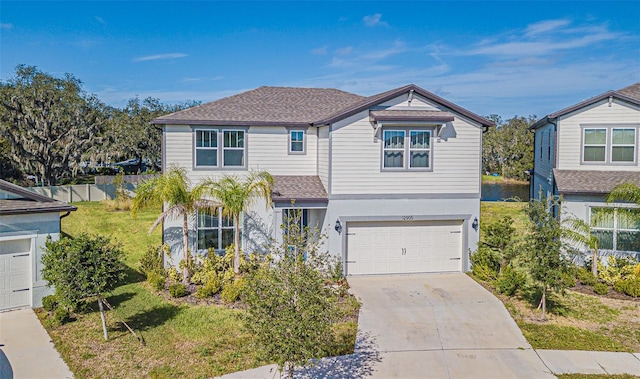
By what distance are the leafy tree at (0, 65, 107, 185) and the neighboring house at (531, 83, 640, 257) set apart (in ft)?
114

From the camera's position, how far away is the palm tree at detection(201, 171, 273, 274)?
1554 centimetres

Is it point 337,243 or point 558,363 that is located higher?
point 337,243

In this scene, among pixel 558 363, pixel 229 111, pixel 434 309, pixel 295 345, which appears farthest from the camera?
pixel 229 111

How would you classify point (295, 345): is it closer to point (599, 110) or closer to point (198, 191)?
point (198, 191)

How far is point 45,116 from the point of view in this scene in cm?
3716

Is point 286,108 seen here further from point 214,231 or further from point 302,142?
point 214,231

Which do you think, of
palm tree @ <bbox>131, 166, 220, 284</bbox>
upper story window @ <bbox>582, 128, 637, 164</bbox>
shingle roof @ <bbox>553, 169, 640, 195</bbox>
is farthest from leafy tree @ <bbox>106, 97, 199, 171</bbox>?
upper story window @ <bbox>582, 128, 637, 164</bbox>

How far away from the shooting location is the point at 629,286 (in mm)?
14664

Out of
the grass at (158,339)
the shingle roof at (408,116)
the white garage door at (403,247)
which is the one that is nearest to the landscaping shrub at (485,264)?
the white garage door at (403,247)

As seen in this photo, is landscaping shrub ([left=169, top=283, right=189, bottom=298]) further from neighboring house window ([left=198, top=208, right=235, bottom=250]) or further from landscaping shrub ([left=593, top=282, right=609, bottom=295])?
landscaping shrub ([left=593, top=282, right=609, bottom=295])

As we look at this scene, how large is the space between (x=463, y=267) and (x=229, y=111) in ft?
33.3

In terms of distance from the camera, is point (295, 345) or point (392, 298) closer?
point (295, 345)

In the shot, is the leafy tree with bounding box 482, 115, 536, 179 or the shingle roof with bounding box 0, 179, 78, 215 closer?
the shingle roof with bounding box 0, 179, 78, 215

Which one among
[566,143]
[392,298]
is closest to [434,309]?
[392,298]
